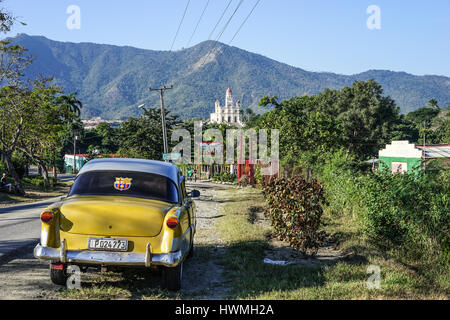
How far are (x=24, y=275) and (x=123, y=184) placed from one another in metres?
2.08

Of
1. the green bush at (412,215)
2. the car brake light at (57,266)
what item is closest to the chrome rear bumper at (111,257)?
the car brake light at (57,266)

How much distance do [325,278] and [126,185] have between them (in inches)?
131

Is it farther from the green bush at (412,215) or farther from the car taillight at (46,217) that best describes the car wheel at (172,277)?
the green bush at (412,215)

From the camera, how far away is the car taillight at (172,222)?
566 centimetres

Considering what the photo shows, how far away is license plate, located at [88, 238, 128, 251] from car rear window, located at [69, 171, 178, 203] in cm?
91

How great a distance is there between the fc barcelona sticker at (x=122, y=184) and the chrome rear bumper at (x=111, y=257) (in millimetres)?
1172

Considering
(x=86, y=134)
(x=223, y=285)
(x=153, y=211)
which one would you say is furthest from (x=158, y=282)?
(x=86, y=134)

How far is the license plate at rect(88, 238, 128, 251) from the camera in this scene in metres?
5.53

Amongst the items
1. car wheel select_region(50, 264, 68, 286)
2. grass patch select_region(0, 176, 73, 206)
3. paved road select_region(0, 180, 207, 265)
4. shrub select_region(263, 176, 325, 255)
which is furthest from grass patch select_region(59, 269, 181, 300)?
grass patch select_region(0, 176, 73, 206)

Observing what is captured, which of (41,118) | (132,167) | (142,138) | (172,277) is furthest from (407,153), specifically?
(172,277)

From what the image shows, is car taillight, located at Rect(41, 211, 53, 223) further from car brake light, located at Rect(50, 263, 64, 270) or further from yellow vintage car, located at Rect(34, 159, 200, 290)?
car brake light, located at Rect(50, 263, 64, 270)

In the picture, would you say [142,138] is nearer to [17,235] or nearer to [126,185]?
[17,235]

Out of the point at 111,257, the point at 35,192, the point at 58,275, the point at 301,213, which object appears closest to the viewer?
the point at 111,257

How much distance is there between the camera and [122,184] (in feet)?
21.2
